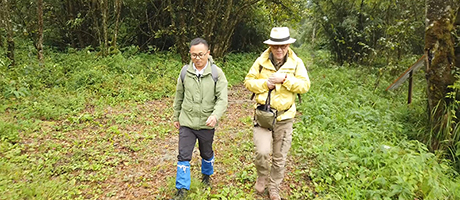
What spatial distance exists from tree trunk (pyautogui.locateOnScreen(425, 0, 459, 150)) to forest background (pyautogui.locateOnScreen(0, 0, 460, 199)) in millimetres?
17

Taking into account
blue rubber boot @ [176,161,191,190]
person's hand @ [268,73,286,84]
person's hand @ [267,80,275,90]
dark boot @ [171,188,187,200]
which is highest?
person's hand @ [268,73,286,84]

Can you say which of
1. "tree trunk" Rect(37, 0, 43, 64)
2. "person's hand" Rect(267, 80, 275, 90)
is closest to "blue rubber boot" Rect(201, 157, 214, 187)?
"person's hand" Rect(267, 80, 275, 90)

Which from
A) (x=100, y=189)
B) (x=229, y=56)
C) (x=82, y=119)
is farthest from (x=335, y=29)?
(x=100, y=189)

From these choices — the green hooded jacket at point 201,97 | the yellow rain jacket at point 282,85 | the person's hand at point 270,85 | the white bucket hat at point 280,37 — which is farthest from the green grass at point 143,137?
the white bucket hat at point 280,37

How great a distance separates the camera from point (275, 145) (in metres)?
3.77

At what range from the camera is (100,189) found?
4133 mm

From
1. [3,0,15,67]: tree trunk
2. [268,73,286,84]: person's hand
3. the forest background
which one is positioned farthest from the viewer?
[3,0,15,67]: tree trunk

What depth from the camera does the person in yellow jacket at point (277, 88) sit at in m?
3.41

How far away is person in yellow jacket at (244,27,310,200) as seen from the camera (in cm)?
341

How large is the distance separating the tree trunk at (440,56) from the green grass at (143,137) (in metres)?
0.59

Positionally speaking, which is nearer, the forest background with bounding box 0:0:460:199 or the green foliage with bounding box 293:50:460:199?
the green foliage with bounding box 293:50:460:199

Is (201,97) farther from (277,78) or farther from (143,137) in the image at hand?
(143,137)

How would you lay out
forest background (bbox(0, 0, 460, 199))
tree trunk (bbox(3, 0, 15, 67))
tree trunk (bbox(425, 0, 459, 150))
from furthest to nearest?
tree trunk (bbox(3, 0, 15, 67)) < tree trunk (bbox(425, 0, 459, 150)) < forest background (bbox(0, 0, 460, 199))

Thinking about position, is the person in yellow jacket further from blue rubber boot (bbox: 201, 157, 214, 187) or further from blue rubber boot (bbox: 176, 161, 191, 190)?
blue rubber boot (bbox: 176, 161, 191, 190)
